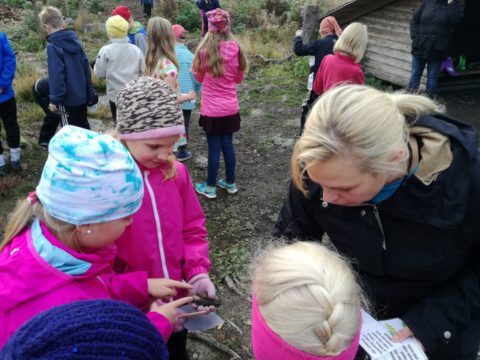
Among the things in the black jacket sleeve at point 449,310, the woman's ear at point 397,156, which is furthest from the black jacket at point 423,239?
Answer: the woman's ear at point 397,156

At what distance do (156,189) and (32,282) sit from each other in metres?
0.75

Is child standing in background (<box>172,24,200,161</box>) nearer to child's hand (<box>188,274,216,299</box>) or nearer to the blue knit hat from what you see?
child's hand (<box>188,274,216,299</box>)

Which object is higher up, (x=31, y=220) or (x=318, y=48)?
(x=31, y=220)

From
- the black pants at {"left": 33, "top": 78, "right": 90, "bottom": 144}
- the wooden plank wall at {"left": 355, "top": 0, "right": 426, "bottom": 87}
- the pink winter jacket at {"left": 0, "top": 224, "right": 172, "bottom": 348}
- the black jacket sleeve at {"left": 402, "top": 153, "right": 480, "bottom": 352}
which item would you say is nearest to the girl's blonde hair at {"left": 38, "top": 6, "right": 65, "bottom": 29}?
the black pants at {"left": 33, "top": 78, "right": 90, "bottom": 144}

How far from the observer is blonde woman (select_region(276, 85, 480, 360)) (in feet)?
4.72

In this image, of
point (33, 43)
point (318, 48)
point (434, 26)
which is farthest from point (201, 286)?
point (33, 43)

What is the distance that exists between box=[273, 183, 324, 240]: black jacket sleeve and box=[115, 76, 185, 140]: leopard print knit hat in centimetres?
71

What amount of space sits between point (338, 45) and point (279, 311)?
175 inches

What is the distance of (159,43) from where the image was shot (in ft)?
15.2

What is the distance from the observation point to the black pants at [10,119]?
16.2 ft

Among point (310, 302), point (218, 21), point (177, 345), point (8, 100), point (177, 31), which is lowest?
point (177, 345)

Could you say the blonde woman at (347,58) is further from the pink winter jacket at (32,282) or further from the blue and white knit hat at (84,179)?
the pink winter jacket at (32,282)

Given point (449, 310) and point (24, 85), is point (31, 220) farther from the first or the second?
point (24, 85)

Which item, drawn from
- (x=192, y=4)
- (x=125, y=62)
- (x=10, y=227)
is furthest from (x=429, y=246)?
(x=192, y=4)
